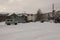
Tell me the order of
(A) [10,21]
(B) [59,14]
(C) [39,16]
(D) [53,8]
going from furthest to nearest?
1. (C) [39,16]
2. (B) [59,14]
3. (D) [53,8]
4. (A) [10,21]

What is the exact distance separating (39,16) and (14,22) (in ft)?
162

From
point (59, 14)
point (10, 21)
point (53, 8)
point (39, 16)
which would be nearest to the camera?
point (10, 21)

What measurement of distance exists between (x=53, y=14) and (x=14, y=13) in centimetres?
1899

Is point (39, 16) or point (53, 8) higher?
point (53, 8)

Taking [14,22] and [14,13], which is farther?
[14,13]

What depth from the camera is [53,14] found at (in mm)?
72688

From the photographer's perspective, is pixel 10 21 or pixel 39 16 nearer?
pixel 10 21

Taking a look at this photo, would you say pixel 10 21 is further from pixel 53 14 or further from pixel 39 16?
pixel 39 16

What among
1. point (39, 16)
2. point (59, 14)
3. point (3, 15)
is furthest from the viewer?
point (39, 16)

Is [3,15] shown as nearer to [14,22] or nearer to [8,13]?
[8,13]

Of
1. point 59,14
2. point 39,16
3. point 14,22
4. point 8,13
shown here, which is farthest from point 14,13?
point 14,22

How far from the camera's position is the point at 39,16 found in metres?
87.0

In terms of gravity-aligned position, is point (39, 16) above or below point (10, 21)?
below

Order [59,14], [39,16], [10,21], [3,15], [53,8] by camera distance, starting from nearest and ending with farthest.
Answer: [10,21], [53,8], [3,15], [59,14], [39,16]
